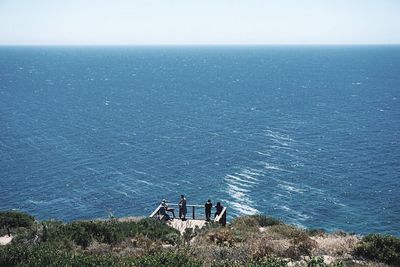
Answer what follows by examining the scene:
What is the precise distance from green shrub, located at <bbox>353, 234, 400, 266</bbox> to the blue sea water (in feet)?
78.5

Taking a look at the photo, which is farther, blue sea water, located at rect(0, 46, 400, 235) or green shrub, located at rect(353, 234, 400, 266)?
blue sea water, located at rect(0, 46, 400, 235)

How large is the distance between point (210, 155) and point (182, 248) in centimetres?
4412

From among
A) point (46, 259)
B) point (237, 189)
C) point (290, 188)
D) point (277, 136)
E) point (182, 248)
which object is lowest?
point (237, 189)

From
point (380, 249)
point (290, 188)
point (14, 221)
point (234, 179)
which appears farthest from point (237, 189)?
point (380, 249)

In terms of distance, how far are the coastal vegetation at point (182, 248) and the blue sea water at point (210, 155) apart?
23.2 metres

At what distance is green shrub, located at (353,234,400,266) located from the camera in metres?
15.4

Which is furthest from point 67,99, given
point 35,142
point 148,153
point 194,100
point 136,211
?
point 136,211

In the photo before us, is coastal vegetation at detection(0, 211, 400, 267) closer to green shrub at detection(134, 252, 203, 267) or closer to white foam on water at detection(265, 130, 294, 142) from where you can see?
green shrub at detection(134, 252, 203, 267)

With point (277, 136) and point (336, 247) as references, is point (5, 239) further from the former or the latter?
point (277, 136)

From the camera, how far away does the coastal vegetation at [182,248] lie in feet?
42.9

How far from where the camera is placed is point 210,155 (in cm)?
6019

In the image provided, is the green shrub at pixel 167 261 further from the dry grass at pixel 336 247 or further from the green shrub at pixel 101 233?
the dry grass at pixel 336 247

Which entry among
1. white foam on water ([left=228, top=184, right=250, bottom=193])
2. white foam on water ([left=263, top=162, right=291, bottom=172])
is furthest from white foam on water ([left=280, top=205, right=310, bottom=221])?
white foam on water ([left=263, top=162, right=291, bottom=172])

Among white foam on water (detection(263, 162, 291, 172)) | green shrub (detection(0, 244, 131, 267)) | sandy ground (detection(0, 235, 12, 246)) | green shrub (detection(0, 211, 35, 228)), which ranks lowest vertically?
white foam on water (detection(263, 162, 291, 172))
